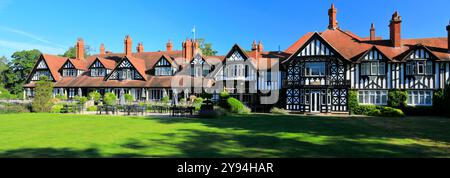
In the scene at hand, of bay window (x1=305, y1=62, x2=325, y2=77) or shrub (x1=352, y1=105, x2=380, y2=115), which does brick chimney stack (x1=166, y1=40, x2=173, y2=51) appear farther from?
shrub (x1=352, y1=105, x2=380, y2=115)

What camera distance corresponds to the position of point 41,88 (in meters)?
26.3

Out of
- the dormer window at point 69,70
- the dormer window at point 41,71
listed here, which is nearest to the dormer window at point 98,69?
the dormer window at point 69,70

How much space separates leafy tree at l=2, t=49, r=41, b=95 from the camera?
53469 millimetres

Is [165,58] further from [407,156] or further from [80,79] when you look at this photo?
[407,156]

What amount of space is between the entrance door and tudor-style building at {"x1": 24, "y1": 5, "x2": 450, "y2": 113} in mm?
35

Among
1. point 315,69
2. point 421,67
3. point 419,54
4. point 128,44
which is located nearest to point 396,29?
point 419,54

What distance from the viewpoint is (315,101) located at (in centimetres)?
2697

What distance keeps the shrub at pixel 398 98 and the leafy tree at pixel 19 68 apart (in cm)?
5800

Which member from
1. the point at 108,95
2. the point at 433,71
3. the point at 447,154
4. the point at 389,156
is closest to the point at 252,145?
the point at 389,156

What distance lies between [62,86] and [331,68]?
33826mm

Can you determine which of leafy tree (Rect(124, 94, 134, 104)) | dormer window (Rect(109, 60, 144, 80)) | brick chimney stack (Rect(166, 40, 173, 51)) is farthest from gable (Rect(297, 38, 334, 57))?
brick chimney stack (Rect(166, 40, 173, 51))

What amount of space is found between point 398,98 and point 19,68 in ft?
203

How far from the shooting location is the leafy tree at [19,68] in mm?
53469

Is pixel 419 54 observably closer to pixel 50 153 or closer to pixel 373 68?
pixel 373 68
